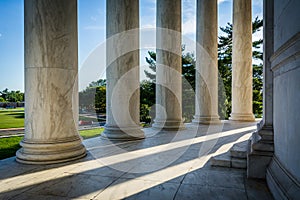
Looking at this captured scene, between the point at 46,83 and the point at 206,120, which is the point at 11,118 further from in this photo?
the point at 206,120

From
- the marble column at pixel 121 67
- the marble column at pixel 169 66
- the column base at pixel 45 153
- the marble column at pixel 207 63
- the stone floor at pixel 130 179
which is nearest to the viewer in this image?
the stone floor at pixel 130 179

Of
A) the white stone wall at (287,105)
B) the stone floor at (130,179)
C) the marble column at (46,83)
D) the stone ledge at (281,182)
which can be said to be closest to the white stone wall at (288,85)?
the white stone wall at (287,105)

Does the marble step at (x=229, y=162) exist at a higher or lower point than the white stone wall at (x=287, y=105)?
lower

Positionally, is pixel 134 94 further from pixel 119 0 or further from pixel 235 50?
pixel 235 50

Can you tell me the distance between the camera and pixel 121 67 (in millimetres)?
93375

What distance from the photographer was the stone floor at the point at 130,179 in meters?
41.1

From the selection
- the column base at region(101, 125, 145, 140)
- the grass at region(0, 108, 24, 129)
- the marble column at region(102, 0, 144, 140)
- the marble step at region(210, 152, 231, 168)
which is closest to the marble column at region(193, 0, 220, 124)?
the column base at region(101, 125, 145, 140)

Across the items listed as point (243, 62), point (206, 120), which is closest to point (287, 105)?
point (206, 120)

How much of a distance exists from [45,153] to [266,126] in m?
53.7

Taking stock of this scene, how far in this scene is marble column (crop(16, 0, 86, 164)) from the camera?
60.7 meters

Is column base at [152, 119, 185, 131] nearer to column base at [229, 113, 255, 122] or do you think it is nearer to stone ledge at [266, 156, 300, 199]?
column base at [229, 113, 255, 122]

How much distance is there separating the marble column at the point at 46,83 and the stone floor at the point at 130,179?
15.2ft

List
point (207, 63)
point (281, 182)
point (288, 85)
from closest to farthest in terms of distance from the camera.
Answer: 1. point (288, 85)
2. point (281, 182)
3. point (207, 63)

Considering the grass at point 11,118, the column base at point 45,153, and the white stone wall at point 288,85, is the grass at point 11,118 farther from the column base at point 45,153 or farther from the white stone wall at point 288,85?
the white stone wall at point 288,85
